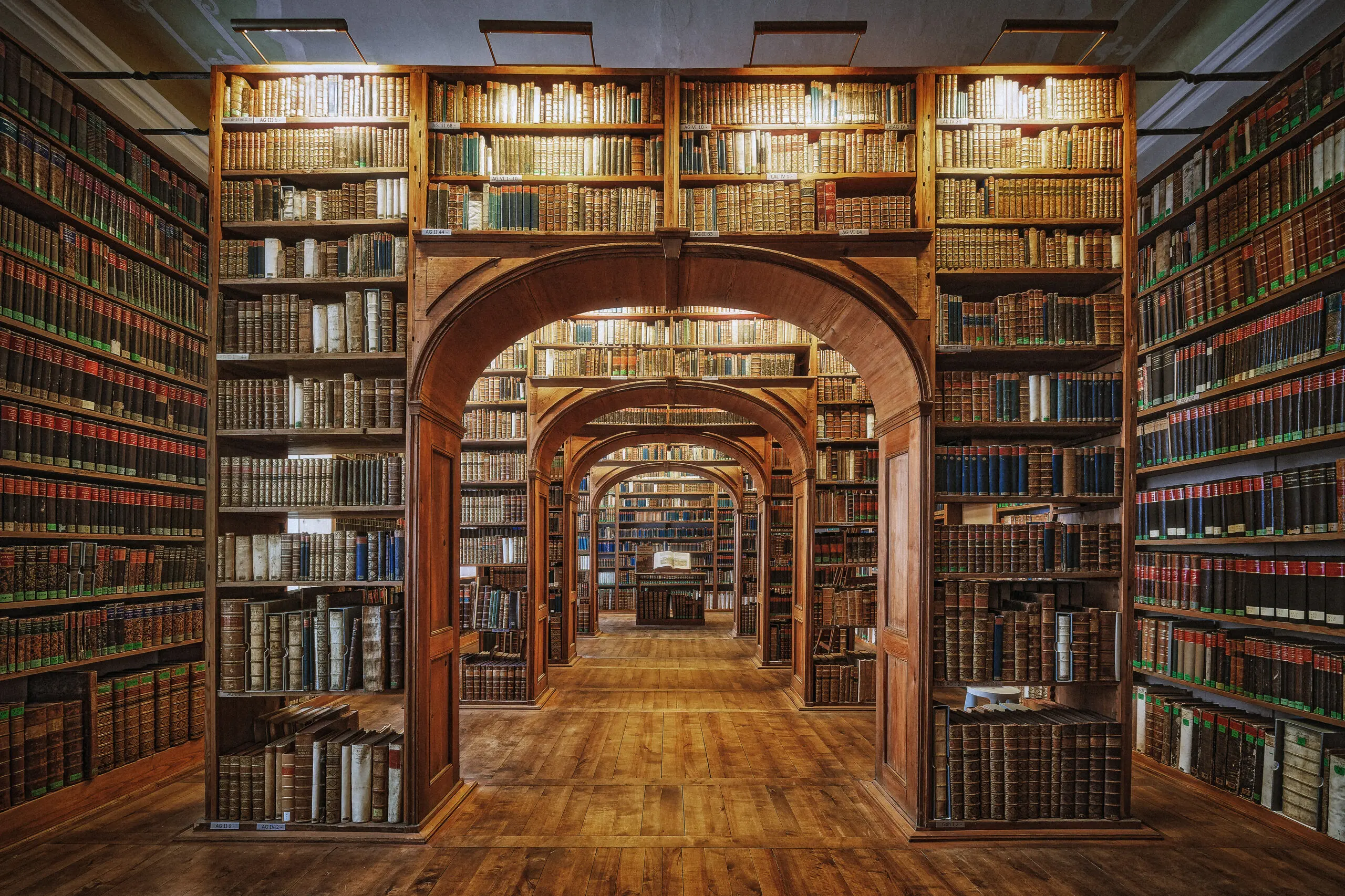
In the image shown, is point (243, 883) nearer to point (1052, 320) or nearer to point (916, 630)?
point (916, 630)

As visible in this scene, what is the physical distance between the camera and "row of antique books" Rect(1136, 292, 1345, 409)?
3.91 metres

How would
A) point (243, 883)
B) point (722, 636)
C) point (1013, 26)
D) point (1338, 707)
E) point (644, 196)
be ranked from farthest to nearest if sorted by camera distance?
point (722, 636) < point (644, 196) < point (1013, 26) < point (1338, 707) < point (243, 883)

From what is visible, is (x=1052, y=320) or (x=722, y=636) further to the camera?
(x=722, y=636)

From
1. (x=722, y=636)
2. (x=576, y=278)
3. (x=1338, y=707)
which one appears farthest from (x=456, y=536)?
(x=722, y=636)

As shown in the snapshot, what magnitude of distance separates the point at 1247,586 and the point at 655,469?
11.5m

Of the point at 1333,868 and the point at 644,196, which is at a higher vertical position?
the point at 644,196

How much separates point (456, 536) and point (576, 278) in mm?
1759

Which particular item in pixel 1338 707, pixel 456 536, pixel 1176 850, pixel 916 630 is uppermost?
pixel 456 536

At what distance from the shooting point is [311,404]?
13.9 ft

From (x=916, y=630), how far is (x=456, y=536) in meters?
2.78

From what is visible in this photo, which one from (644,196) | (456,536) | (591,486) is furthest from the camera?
(591,486)

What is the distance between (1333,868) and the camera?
3.64 metres

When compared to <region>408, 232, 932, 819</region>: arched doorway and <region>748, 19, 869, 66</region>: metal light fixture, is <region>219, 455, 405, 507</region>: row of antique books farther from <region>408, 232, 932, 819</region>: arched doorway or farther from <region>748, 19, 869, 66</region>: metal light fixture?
<region>748, 19, 869, 66</region>: metal light fixture

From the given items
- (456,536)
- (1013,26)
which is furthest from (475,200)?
(1013,26)
